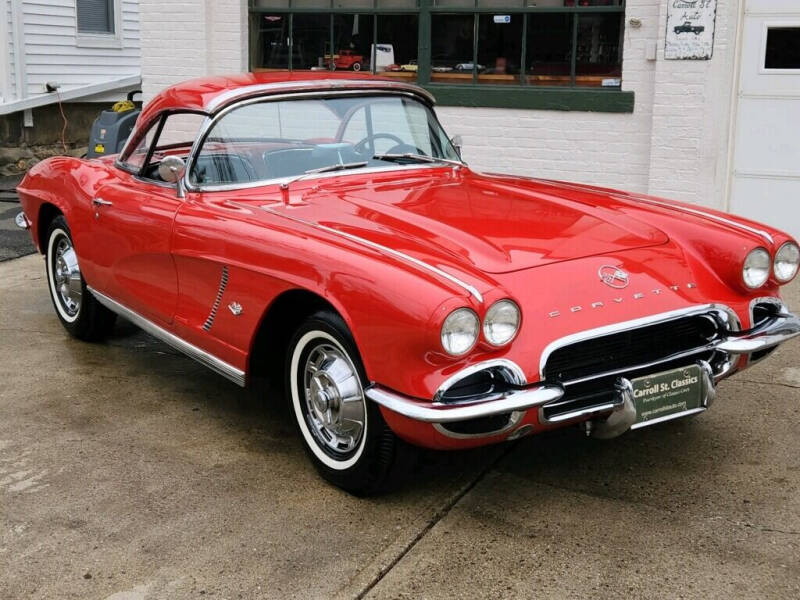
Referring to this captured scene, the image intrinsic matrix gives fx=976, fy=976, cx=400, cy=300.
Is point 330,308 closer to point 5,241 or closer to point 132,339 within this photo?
point 132,339

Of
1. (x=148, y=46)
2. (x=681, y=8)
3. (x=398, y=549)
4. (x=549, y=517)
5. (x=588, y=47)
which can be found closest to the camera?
(x=398, y=549)

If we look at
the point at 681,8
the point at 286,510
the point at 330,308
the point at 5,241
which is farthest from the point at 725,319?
the point at 5,241

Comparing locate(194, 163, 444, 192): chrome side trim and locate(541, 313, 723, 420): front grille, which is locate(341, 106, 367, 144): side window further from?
locate(541, 313, 723, 420): front grille

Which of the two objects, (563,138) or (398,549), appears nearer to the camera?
(398,549)

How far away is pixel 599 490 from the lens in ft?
11.8

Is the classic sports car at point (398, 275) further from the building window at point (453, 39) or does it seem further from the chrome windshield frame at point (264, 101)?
the building window at point (453, 39)

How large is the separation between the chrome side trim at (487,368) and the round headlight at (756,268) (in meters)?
1.16

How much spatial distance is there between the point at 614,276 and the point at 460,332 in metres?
0.73

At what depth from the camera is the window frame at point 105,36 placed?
44.9 ft

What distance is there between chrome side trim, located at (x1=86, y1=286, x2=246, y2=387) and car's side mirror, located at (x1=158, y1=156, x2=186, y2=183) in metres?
0.70

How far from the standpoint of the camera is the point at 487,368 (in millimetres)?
3070

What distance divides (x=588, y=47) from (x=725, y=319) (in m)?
5.00

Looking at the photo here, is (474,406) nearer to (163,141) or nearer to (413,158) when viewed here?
(413,158)

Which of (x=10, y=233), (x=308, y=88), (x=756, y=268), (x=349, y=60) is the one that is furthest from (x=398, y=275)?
(x=10, y=233)
